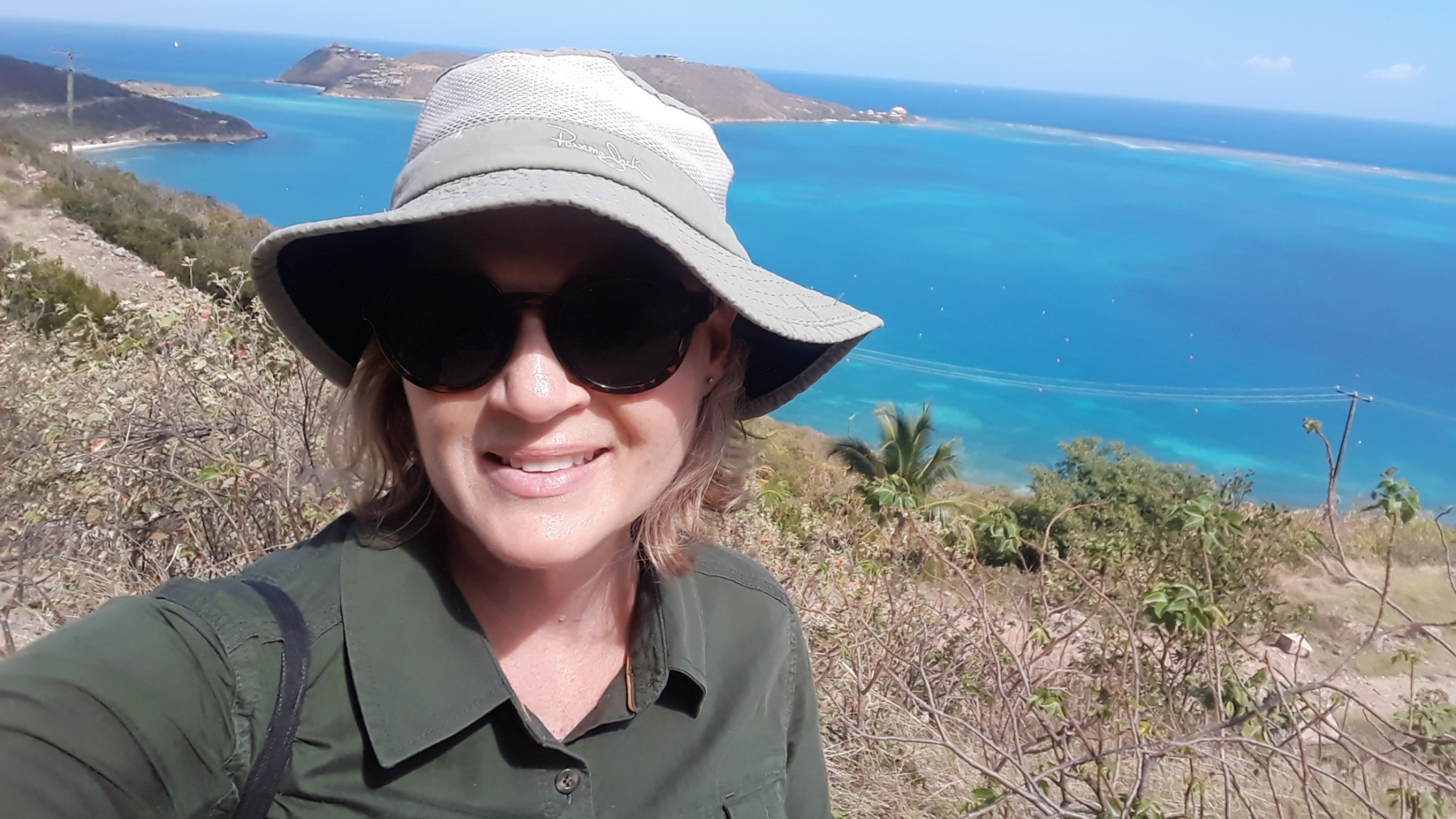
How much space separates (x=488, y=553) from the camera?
3.54 ft

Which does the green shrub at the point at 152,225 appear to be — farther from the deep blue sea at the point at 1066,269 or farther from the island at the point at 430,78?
the island at the point at 430,78

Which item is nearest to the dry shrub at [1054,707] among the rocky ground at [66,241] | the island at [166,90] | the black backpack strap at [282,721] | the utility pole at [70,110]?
the black backpack strap at [282,721]

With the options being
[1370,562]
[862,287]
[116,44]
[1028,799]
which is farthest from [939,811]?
[116,44]

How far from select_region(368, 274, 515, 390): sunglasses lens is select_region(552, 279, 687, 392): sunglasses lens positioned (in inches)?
2.7

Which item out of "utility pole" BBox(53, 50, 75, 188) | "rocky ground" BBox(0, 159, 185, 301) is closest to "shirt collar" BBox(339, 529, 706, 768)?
"rocky ground" BBox(0, 159, 185, 301)

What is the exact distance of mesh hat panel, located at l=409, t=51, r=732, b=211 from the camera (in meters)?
0.95

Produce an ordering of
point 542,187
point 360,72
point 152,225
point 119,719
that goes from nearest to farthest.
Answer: point 119,719 → point 542,187 → point 152,225 → point 360,72

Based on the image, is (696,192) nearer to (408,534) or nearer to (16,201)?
(408,534)

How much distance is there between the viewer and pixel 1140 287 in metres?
50.9

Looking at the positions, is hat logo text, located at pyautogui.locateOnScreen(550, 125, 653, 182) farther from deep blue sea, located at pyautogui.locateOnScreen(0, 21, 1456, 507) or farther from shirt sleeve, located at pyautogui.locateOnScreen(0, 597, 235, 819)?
deep blue sea, located at pyautogui.locateOnScreen(0, 21, 1456, 507)

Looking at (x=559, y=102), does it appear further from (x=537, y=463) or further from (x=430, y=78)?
(x=430, y=78)

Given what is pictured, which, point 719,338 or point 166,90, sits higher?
point 166,90

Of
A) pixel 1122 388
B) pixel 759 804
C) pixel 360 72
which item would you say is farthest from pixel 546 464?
pixel 1122 388

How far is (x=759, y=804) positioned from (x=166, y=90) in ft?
153
